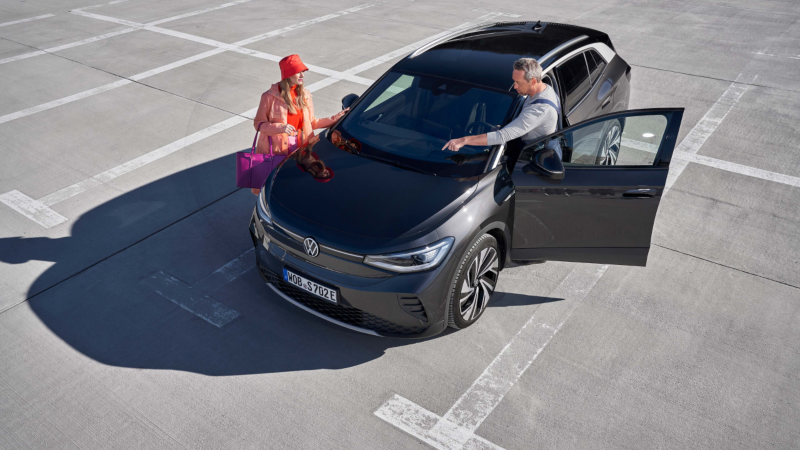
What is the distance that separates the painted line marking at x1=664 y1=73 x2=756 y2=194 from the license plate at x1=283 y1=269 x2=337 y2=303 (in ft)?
13.5

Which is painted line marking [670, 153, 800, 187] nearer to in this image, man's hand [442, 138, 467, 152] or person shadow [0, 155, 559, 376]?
person shadow [0, 155, 559, 376]

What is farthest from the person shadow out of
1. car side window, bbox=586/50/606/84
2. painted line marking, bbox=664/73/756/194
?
painted line marking, bbox=664/73/756/194

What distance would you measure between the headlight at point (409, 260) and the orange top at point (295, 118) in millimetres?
1964

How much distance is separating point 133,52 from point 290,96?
7055 mm

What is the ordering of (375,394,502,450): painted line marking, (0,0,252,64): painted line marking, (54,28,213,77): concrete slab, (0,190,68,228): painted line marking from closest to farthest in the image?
(375,394,502,450): painted line marking, (0,190,68,228): painted line marking, (54,28,213,77): concrete slab, (0,0,252,64): painted line marking

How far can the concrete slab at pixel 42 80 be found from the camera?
8.88 metres

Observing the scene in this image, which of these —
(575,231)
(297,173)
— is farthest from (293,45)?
(575,231)

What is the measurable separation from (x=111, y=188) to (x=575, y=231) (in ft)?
16.0

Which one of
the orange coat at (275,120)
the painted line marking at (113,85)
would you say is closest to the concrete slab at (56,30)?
the painted line marking at (113,85)

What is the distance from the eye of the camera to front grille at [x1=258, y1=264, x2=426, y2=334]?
13.7ft

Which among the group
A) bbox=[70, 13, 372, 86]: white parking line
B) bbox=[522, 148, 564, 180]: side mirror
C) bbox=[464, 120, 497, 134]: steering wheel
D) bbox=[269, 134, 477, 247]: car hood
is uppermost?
bbox=[464, 120, 497, 134]: steering wheel

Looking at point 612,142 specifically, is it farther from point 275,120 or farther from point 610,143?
point 275,120

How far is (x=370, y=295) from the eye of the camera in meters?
4.03

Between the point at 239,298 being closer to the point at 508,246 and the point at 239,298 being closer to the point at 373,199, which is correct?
the point at 373,199
